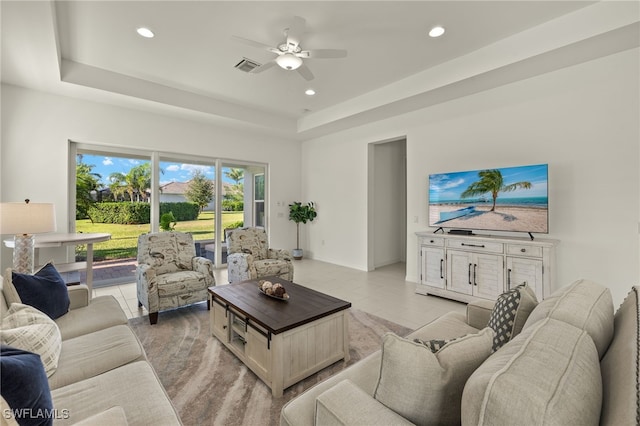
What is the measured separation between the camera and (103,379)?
1.34m

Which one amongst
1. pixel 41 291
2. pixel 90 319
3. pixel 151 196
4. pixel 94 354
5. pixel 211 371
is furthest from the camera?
pixel 151 196

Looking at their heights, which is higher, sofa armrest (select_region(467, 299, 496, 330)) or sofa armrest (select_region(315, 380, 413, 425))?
sofa armrest (select_region(315, 380, 413, 425))

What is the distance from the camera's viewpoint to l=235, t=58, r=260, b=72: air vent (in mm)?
3510

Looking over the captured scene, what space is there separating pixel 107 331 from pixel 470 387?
7.07 ft

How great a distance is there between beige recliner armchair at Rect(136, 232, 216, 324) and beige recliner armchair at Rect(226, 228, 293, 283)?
0.46 m

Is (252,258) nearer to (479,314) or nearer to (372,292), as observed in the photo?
(372,292)

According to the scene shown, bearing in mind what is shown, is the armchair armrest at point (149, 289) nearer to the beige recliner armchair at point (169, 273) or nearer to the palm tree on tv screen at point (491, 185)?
the beige recliner armchair at point (169, 273)

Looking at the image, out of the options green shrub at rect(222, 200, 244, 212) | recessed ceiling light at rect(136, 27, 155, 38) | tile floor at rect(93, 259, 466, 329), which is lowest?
tile floor at rect(93, 259, 466, 329)

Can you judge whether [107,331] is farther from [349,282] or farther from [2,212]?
[349,282]

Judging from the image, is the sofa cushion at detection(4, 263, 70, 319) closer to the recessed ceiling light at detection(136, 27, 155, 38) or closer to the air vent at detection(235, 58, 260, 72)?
the recessed ceiling light at detection(136, 27, 155, 38)

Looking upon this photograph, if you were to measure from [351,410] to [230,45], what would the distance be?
12.0 ft

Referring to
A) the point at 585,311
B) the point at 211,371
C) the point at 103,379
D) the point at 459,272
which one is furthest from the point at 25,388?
the point at 459,272

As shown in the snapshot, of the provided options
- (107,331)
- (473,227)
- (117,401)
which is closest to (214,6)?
(107,331)

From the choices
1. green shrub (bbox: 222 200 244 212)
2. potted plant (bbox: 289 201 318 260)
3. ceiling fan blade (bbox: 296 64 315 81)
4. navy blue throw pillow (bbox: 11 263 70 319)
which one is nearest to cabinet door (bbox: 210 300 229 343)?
navy blue throw pillow (bbox: 11 263 70 319)
